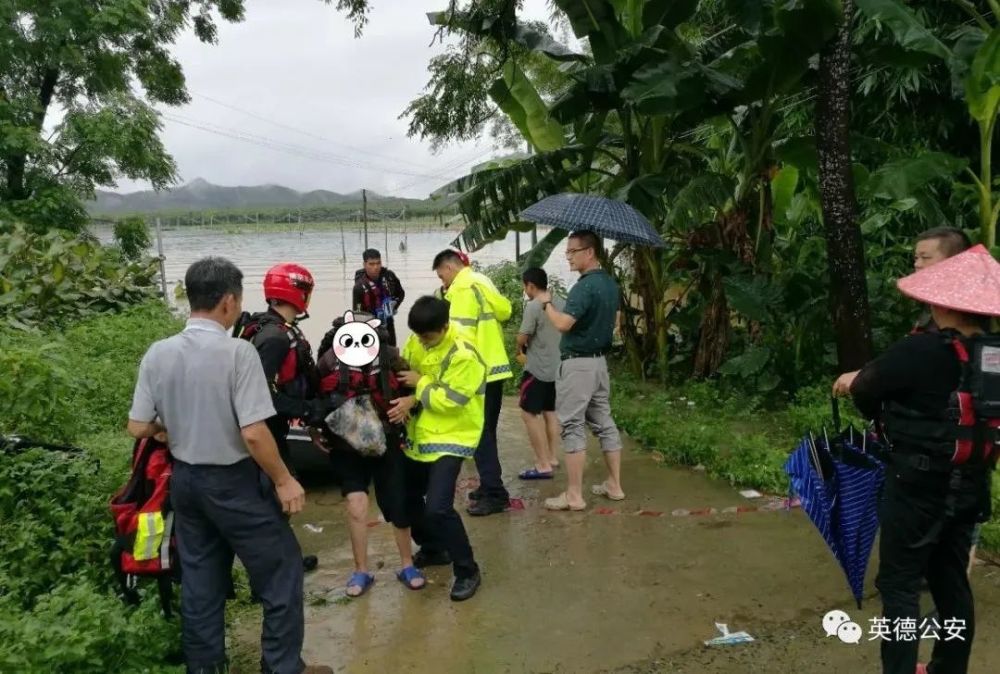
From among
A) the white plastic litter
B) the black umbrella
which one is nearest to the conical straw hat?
the white plastic litter

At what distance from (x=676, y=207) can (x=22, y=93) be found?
11.6 metres

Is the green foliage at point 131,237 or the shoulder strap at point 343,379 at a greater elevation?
the green foliage at point 131,237

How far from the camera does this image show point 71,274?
999cm

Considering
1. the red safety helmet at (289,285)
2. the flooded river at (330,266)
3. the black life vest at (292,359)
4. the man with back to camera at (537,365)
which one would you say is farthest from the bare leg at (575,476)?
the flooded river at (330,266)

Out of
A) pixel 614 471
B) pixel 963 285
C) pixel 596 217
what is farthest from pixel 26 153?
pixel 963 285

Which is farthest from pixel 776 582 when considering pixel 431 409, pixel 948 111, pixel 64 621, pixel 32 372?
pixel 948 111

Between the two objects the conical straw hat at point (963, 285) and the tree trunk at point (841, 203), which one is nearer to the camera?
the conical straw hat at point (963, 285)

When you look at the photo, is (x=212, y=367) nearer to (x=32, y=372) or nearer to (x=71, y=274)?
(x=32, y=372)

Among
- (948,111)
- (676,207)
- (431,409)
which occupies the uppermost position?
(948,111)

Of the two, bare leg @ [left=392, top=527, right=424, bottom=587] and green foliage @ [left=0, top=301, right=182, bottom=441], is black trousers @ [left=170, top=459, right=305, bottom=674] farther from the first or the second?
green foliage @ [left=0, top=301, right=182, bottom=441]

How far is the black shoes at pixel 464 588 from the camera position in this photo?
3666 millimetres

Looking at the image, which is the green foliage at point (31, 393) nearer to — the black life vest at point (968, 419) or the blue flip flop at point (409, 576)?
the blue flip flop at point (409, 576)

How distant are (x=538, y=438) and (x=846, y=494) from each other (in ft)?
8.34

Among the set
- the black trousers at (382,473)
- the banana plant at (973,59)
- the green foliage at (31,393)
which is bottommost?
the black trousers at (382,473)
